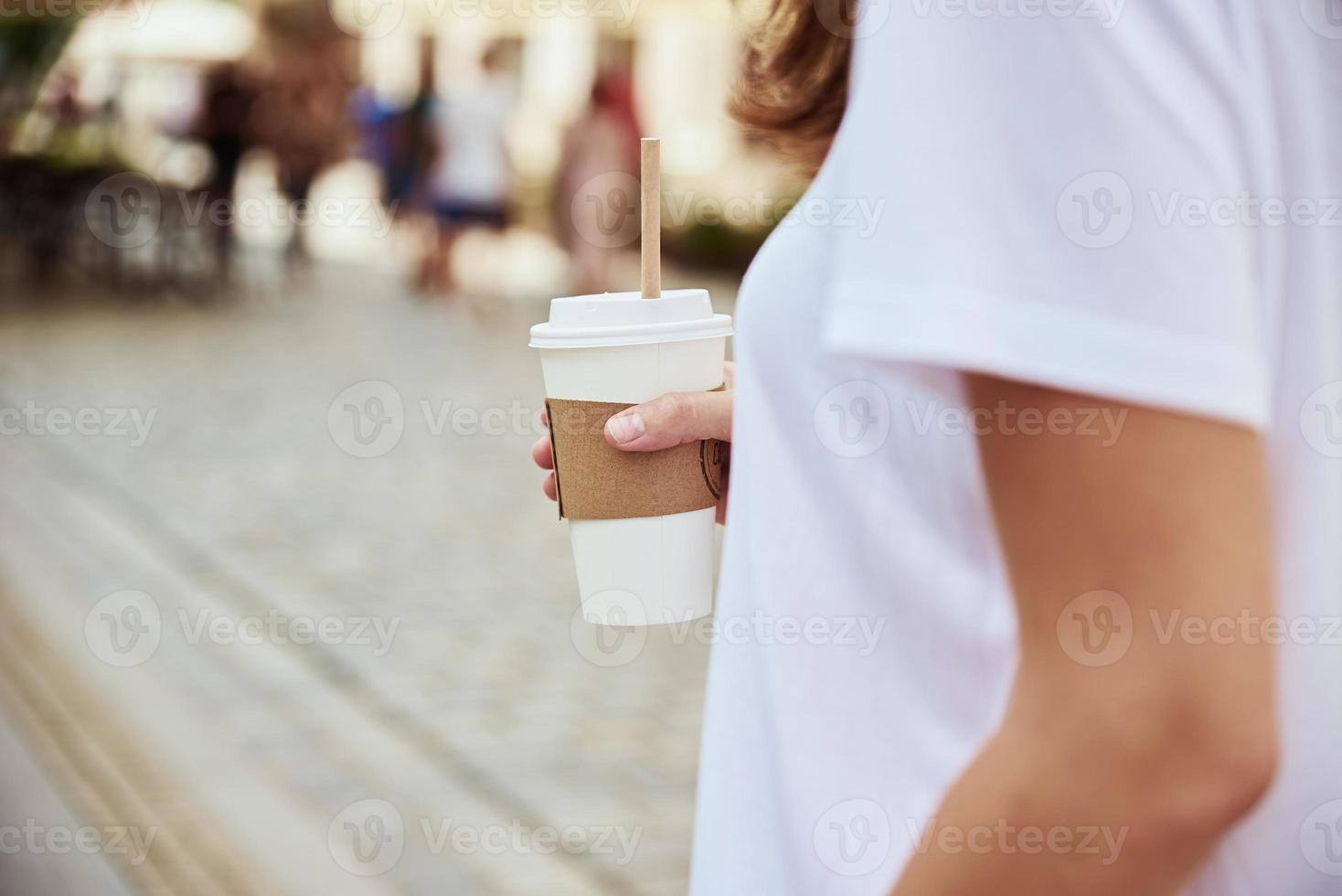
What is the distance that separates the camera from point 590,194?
1398 cm

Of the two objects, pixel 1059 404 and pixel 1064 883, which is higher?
pixel 1059 404

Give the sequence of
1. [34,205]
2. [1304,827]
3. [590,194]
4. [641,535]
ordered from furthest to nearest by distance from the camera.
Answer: [34,205]
[590,194]
[641,535]
[1304,827]

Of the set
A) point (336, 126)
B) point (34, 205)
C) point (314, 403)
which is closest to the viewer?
point (314, 403)

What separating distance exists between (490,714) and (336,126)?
14.3 m

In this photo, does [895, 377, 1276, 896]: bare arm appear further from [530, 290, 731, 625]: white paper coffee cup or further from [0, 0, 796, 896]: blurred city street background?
[0, 0, 796, 896]: blurred city street background

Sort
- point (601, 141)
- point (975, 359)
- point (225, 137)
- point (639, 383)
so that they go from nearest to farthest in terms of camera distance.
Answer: point (975, 359) → point (639, 383) → point (601, 141) → point (225, 137)

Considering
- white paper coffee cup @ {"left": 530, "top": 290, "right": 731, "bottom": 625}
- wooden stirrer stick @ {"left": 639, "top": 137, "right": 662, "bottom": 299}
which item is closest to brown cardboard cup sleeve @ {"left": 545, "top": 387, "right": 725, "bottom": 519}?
white paper coffee cup @ {"left": 530, "top": 290, "right": 731, "bottom": 625}

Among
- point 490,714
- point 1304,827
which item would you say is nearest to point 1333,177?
point 1304,827

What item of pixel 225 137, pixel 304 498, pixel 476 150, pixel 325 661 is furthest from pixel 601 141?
pixel 325 661

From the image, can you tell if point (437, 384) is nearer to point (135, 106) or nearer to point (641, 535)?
point (641, 535)

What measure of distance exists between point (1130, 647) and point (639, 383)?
75 centimetres

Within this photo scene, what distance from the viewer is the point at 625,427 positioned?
1.32 metres

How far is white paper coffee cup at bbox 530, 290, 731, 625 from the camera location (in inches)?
54.4

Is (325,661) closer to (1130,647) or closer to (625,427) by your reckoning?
(625,427)
